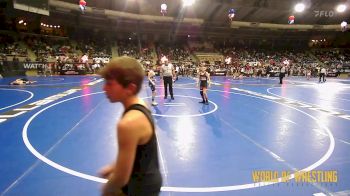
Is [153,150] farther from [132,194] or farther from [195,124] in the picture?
[195,124]

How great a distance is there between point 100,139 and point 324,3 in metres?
42.7

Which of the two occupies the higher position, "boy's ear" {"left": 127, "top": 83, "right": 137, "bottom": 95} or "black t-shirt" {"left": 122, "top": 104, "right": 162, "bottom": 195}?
"boy's ear" {"left": 127, "top": 83, "right": 137, "bottom": 95}

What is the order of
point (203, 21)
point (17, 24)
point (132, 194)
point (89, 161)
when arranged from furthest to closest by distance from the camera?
point (203, 21)
point (17, 24)
point (89, 161)
point (132, 194)

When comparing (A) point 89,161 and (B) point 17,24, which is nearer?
(A) point 89,161

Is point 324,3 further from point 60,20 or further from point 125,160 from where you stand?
point 125,160

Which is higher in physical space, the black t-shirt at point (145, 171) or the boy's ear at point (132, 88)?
the boy's ear at point (132, 88)

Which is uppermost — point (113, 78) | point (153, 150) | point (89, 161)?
point (113, 78)

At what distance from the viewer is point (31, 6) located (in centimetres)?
2512

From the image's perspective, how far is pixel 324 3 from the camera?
3828 cm

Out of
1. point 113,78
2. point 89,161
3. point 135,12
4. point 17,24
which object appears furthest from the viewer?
point 135,12

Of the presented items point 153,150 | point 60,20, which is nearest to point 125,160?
point 153,150

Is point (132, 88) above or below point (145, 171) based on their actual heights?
above

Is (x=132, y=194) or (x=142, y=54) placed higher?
(x=142, y=54)

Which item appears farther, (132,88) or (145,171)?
(145,171)
